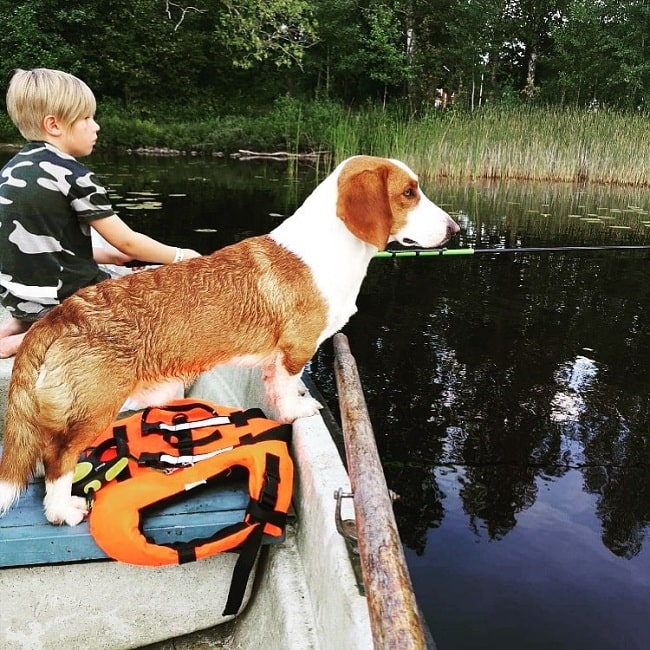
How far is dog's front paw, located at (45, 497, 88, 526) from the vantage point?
2.31 metres

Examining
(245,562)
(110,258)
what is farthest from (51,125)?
(245,562)

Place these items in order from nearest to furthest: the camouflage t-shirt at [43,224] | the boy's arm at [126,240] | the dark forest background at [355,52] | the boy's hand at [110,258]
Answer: the camouflage t-shirt at [43,224], the boy's arm at [126,240], the boy's hand at [110,258], the dark forest background at [355,52]

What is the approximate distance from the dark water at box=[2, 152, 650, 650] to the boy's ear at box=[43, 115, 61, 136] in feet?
8.62

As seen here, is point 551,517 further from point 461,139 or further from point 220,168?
point 220,168

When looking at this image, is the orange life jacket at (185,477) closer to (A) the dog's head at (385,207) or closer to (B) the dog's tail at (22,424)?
(B) the dog's tail at (22,424)

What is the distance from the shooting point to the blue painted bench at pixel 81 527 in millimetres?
2264

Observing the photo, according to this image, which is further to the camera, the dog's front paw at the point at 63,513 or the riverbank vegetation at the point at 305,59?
the riverbank vegetation at the point at 305,59

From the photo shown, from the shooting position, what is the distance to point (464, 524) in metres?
3.81

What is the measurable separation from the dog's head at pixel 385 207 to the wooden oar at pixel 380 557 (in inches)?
31.3

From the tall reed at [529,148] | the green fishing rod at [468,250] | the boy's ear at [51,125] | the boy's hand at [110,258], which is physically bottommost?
the tall reed at [529,148]

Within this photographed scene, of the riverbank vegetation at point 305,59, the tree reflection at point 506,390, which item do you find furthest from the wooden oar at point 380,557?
the riverbank vegetation at point 305,59

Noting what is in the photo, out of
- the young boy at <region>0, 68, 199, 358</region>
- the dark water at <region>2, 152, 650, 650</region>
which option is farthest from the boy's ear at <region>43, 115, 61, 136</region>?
the dark water at <region>2, 152, 650, 650</region>

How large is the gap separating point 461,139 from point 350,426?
14.6 meters

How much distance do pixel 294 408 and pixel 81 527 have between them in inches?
37.6
